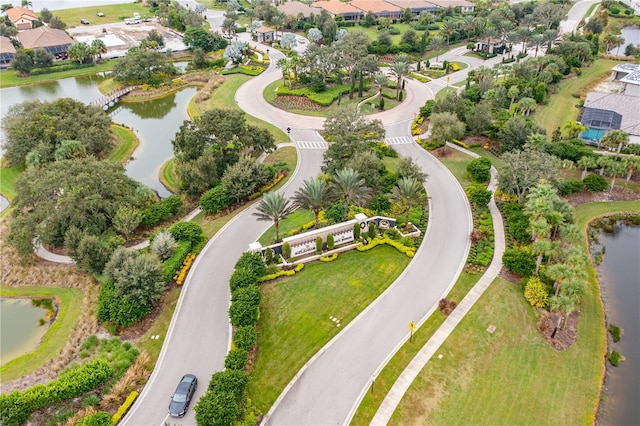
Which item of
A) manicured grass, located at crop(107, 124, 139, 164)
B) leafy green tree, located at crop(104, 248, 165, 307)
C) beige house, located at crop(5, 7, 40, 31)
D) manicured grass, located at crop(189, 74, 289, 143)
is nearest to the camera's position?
leafy green tree, located at crop(104, 248, 165, 307)

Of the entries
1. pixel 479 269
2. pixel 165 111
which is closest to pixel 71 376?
pixel 479 269

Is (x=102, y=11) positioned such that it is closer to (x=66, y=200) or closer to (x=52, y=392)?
(x=66, y=200)

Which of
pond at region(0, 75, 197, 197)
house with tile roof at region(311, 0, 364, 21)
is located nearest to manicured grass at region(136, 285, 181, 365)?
pond at region(0, 75, 197, 197)

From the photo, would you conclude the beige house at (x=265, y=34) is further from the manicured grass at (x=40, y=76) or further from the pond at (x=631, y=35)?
the pond at (x=631, y=35)

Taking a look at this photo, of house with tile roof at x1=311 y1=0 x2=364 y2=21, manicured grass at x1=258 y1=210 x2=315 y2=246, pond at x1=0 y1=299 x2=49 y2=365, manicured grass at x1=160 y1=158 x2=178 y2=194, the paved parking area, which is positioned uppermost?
house with tile roof at x1=311 y1=0 x2=364 y2=21

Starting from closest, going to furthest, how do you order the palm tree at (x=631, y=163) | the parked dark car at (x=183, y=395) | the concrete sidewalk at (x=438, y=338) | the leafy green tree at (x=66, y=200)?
the parked dark car at (x=183, y=395) < the concrete sidewalk at (x=438, y=338) < the leafy green tree at (x=66, y=200) < the palm tree at (x=631, y=163)

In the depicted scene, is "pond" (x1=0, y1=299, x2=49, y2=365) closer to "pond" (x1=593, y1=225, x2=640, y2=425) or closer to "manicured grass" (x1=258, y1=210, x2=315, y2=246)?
"manicured grass" (x1=258, y1=210, x2=315, y2=246)

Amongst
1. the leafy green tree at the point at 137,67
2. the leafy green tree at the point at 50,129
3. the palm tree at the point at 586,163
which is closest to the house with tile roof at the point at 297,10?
the leafy green tree at the point at 137,67
